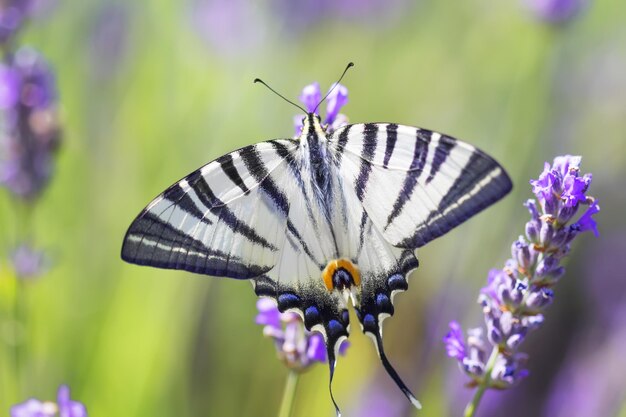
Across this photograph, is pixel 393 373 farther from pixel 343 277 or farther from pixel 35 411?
pixel 35 411

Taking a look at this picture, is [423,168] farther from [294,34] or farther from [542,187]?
[294,34]

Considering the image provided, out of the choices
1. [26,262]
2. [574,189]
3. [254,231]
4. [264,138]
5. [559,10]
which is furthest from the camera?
[264,138]

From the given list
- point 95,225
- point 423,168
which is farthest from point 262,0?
point 423,168

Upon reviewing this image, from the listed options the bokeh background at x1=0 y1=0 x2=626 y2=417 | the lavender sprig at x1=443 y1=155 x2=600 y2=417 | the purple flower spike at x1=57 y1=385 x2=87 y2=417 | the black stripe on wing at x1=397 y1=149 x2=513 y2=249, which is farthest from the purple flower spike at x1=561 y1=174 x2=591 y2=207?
the bokeh background at x1=0 y1=0 x2=626 y2=417

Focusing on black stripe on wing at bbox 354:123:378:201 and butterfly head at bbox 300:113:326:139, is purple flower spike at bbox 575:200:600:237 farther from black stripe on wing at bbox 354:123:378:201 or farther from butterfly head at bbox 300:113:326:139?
butterfly head at bbox 300:113:326:139

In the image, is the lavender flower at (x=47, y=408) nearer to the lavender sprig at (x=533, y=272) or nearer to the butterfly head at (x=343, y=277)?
the butterfly head at (x=343, y=277)

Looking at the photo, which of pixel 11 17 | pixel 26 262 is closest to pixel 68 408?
pixel 26 262

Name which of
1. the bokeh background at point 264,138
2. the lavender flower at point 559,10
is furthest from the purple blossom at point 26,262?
the lavender flower at point 559,10
